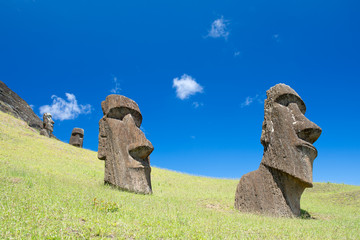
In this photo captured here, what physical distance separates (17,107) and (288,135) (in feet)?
159

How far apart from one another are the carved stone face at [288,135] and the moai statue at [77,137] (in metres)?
31.2

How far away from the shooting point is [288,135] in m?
Answer: 10.7

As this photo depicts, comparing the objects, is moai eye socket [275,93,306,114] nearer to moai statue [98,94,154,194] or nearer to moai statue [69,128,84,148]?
moai statue [98,94,154,194]

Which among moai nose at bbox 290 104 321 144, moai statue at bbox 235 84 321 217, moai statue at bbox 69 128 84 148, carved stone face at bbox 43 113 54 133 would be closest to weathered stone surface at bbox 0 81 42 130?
carved stone face at bbox 43 113 54 133

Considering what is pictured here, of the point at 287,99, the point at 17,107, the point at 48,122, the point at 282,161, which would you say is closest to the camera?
the point at 282,161

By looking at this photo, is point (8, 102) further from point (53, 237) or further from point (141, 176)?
point (53, 237)

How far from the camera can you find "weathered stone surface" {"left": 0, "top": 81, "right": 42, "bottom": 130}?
4368 centimetres

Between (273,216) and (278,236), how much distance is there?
4.12m

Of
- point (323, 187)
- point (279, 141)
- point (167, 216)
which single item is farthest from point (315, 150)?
point (323, 187)

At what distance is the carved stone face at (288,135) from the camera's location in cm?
1028

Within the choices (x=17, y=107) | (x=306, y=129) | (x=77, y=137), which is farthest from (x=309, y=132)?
(x=17, y=107)

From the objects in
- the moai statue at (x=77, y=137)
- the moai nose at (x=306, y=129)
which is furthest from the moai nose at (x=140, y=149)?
the moai statue at (x=77, y=137)

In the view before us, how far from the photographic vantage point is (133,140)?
43.9 feet

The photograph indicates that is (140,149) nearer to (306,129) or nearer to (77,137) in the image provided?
(306,129)
